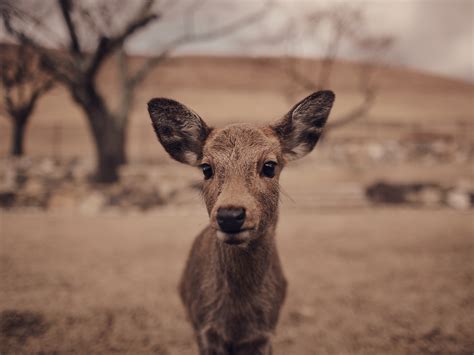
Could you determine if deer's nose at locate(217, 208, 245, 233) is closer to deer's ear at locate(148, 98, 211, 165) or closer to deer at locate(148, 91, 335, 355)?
deer at locate(148, 91, 335, 355)

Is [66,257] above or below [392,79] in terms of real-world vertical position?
below

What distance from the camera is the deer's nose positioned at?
2.40 m

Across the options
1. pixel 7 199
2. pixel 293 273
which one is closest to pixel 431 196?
pixel 293 273

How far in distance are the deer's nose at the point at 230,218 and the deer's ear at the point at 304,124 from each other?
1190 mm

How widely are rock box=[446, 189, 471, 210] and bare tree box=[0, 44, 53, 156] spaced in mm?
13043

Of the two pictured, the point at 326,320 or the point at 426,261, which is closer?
the point at 326,320

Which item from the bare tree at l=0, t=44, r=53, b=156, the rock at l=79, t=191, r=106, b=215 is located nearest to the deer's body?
the bare tree at l=0, t=44, r=53, b=156

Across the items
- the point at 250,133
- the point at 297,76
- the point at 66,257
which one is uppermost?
the point at 297,76

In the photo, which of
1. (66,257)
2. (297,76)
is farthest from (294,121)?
(297,76)

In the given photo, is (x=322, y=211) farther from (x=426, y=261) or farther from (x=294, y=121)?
(x=294, y=121)

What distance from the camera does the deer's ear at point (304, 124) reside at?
325 centimetres

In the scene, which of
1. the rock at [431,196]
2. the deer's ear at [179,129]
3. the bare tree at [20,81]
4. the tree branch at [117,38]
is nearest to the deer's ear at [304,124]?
the deer's ear at [179,129]

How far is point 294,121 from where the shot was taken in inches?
131

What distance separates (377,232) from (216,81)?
58.9 meters
